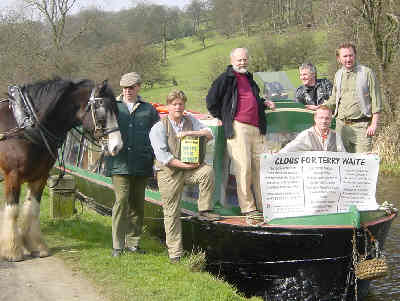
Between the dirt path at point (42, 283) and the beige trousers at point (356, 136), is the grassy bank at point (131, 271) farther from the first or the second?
the beige trousers at point (356, 136)

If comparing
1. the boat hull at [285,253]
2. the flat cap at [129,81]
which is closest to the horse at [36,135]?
the flat cap at [129,81]

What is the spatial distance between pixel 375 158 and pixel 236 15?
173ft

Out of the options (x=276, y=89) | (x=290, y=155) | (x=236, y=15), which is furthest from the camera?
(x=236, y=15)

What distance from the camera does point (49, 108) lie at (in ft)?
19.8

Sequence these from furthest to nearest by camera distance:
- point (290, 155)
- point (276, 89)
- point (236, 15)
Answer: point (236, 15) → point (276, 89) → point (290, 155)

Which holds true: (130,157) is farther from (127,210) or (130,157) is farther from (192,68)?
(192,68)

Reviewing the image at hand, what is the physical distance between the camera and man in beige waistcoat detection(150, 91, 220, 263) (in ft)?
18.8

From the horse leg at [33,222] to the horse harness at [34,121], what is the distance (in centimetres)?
48

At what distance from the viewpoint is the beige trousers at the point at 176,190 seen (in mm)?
5871

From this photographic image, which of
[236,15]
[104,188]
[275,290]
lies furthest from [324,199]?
[236,15]

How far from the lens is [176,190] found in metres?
5.93

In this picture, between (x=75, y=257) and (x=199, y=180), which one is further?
(x=75, y=257)

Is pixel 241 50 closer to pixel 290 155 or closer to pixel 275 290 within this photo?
pixel 290 155

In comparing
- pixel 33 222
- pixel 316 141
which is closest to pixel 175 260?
pixel 33 222
